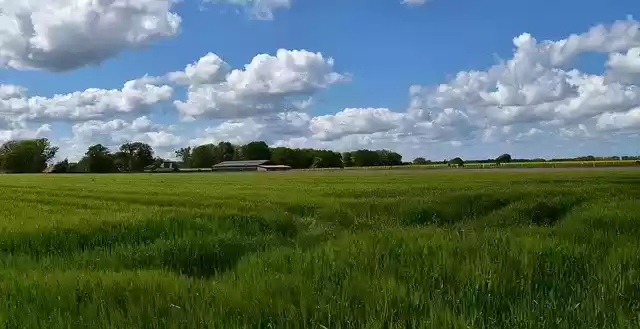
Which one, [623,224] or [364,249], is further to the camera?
[623,224]

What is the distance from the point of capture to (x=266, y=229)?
1688cm

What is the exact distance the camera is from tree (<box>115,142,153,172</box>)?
15562 centimetres

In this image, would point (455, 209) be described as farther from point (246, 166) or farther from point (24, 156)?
point (24, 156)

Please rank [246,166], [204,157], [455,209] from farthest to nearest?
[204,157] < [246,166] < [455,209]

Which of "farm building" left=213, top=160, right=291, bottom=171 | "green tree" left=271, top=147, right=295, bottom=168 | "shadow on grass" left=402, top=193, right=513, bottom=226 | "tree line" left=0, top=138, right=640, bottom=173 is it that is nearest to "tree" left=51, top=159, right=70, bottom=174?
"tree line" left=0, top=138, right=640, bottom=173

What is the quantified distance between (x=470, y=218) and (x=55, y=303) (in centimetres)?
1692

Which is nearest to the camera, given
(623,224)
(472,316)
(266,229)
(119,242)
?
(472,316)

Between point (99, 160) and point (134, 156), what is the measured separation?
11488mm

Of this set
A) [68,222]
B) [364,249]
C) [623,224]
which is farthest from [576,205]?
[68,222]

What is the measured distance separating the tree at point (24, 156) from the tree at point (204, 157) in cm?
4200

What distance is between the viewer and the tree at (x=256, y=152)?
179750mm

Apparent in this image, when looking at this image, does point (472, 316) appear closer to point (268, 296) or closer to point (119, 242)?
point (268, 296)

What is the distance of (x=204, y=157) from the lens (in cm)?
17775

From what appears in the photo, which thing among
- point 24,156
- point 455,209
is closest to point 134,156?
point 24,156
